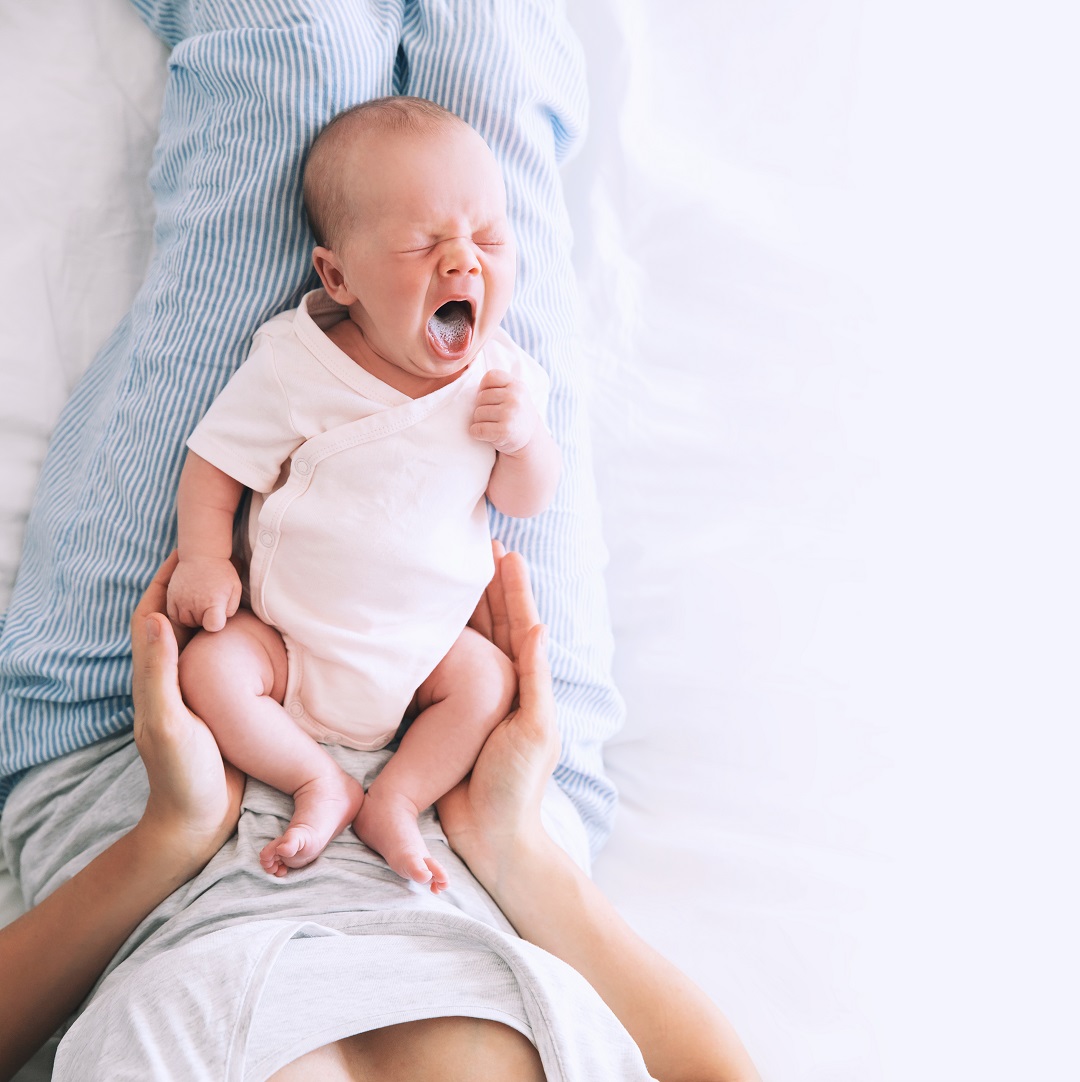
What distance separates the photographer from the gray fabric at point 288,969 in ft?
2.30

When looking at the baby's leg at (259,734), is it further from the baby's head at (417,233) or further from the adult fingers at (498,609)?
the baby's head at (417,233)

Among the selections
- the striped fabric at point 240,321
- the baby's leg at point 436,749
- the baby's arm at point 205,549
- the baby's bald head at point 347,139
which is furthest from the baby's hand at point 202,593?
the baby's bald head at point 347,139

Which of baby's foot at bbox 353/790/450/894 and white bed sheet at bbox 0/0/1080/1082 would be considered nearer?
baby's foot at bbox 353/790/450/894

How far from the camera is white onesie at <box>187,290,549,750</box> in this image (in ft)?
3.30

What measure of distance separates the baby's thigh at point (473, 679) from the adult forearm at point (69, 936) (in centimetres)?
29

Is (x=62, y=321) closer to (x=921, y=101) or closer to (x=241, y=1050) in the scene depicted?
(x=241, y=1050)

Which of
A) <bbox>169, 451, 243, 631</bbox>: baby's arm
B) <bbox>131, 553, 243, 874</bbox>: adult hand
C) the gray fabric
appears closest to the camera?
the gray fabric

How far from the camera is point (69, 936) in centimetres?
88

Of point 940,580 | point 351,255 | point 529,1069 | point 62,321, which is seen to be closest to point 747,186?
point 940,580

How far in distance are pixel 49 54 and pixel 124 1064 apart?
1299mm

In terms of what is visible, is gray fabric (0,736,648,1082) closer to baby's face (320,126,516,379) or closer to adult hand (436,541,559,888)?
adult hand (436,541,559,888)

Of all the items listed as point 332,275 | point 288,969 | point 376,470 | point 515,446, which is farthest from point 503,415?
point 288,969

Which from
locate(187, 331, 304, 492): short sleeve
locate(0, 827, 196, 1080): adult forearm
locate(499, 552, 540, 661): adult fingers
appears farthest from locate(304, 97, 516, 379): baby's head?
locate(0, 827, 196, 1080): adult forearm

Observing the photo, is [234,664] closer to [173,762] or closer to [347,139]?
[173,762]
